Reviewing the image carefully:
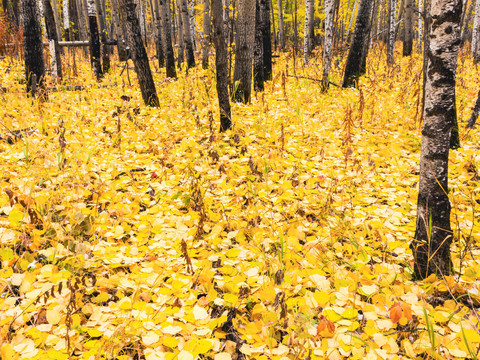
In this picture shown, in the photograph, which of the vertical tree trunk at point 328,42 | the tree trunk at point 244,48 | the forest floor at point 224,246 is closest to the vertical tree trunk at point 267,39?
the vertical tree trunk at point 328,42

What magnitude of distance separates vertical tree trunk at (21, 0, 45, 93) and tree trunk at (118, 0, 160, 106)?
130cm

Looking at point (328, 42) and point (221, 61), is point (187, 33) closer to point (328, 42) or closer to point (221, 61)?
point (328, 42)

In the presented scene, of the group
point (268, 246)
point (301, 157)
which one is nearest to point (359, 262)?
point (268, 246)

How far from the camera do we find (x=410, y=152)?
384cm

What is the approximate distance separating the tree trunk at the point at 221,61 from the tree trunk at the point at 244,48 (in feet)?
4.23

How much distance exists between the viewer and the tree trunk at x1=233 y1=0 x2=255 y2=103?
197 inches

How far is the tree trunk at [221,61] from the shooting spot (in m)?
3.62

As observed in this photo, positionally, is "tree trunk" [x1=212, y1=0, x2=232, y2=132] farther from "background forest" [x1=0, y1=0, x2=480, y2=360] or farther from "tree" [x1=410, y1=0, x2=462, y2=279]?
"tree" [x1=410, y1=0, x2=462, y2=279]

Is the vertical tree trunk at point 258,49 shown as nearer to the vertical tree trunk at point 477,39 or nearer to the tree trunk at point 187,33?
the tree trunk at point 187,33

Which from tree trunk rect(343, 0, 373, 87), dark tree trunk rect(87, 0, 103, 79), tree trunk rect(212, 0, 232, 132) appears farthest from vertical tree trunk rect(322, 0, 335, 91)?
dark tree trunk rect(87, 0, 103, 79)

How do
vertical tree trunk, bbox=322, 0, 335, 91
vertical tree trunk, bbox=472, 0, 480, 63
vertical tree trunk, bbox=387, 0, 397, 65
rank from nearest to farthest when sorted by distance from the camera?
1. vertical tree trunk, bbox=322, 0, 335, 91
2. vertical tree trunk, bbox=387, 0, 397, 65
3. vertical tree trunk, bbox=472, 0, 480, 63

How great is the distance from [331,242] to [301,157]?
1.58 m


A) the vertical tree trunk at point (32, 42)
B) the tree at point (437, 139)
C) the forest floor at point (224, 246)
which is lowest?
the forest floor at point (224, 246)

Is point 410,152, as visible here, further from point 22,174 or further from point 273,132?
point 22,174
